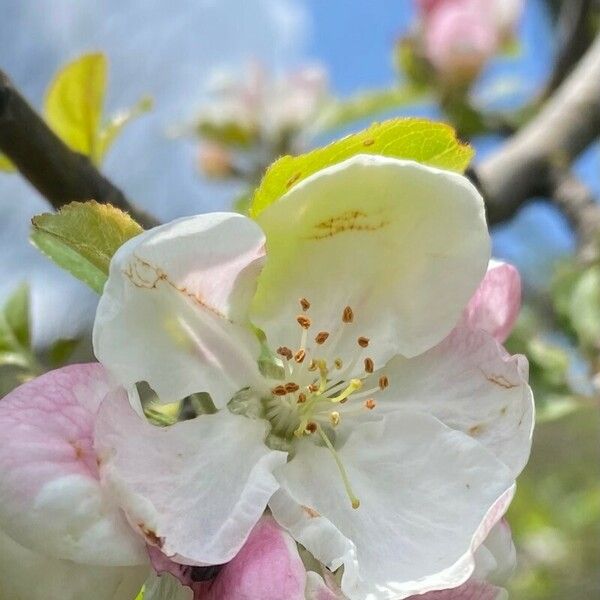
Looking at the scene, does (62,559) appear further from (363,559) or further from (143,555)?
(363,559)

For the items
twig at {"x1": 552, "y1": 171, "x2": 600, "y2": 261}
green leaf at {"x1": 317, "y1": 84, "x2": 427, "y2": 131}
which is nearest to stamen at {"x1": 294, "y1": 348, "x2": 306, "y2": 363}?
twig at {"x1": 552, "y1": 171, "x2": 600, "y2": 261}

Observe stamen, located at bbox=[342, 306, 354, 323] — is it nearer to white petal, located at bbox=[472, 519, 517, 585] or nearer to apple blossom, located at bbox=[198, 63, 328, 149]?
white petal, located at bbox=[472, 519, 517, 585]

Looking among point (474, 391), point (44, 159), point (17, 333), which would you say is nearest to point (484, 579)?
point (474, 391)

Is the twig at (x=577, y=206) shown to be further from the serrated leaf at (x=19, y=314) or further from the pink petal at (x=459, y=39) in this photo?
the serrated leaf at (x=19, y=314)

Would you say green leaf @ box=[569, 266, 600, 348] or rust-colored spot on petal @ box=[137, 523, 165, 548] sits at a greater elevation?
rust-colored spot on petal @ box=[137, 523, 165, 548]

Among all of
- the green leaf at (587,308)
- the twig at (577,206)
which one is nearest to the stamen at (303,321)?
the green leaf at (587,308)

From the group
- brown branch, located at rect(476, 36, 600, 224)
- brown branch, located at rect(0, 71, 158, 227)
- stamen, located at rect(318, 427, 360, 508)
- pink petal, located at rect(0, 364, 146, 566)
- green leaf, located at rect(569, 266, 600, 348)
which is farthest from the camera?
brown branch, located at rect(476, 36, 600, 224)
